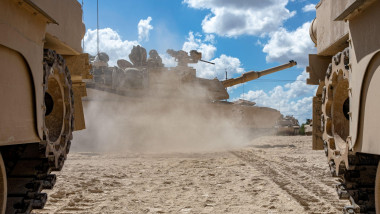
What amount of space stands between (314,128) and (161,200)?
8.70 feet

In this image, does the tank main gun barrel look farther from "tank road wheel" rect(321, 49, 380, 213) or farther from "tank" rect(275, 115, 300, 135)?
"tank road wheel" rect(321, 49, 380, 213)

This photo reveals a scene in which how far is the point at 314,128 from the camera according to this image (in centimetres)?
584

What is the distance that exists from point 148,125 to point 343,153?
45.4 ft

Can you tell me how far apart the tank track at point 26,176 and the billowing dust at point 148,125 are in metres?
11.7

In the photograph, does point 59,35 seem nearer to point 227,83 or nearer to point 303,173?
point 303,173

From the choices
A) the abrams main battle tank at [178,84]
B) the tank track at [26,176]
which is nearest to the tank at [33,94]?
the tank track at [26,176]

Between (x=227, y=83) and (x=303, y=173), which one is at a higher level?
(x=227, y=83)

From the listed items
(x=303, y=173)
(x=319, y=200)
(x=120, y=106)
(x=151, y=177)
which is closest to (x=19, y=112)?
(x=319, y=200)

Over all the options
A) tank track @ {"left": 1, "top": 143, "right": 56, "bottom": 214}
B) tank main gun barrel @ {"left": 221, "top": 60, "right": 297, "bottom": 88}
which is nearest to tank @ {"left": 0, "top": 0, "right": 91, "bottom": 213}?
tank track @ {"left": 1, "top": 143, "right": 56, "bottom": 214}

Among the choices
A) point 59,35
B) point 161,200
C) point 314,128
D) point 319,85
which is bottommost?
point 161,200

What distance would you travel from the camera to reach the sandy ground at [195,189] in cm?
575

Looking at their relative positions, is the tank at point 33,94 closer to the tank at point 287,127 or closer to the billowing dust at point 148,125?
the billowing dust at point 148,125

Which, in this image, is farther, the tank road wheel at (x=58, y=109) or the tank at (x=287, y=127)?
the tank at (x=287, y=127)

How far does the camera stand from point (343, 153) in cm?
422
